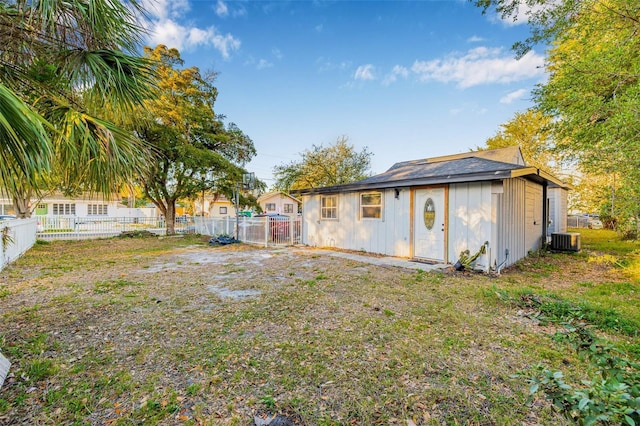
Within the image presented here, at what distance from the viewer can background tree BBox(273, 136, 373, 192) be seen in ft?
71.6

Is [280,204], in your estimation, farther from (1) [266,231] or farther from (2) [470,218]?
(2) [470,218]

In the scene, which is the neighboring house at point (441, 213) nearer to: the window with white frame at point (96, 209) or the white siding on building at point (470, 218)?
the white siding on building at point (470, 218)

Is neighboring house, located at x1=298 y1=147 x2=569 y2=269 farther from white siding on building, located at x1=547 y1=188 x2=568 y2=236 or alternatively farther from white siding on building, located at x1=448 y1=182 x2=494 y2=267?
white siding on building, located at x1=547 y1=188 x2=568 y2=236

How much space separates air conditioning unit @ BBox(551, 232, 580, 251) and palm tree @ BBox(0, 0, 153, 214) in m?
12.3

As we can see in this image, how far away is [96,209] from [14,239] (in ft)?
78.8

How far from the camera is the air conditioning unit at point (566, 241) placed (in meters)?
9.45

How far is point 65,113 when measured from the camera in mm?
2646

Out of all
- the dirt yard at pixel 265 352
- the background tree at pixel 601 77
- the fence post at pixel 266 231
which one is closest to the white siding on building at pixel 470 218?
the dirt yard at pixel 265 352

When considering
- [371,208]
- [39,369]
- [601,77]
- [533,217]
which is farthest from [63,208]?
[601,77]

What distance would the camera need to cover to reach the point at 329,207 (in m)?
10.1

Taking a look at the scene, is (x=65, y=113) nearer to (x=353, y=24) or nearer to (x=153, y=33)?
(x=153, y=33)

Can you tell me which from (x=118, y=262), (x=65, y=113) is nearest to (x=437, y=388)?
(x=65, y=113)

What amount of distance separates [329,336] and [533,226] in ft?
29.4

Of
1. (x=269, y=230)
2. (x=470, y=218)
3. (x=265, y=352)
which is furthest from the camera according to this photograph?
(x=269, y=230)
